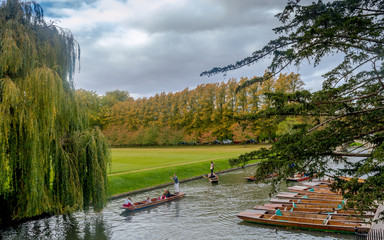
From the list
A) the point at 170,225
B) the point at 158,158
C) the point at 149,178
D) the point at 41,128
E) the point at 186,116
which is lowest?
the point at 170,225

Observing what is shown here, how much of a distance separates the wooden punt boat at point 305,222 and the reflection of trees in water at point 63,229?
6122 mm

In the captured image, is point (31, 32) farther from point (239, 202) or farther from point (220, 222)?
point (239, 202)

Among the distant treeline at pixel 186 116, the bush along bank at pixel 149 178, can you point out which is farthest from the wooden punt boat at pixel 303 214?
the distant treeline at pixel 186 116

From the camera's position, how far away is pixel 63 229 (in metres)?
12.4

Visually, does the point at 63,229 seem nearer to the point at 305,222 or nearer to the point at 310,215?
the point at 305,222

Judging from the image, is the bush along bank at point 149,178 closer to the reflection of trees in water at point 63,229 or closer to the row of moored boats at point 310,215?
the reflection of trees in water at point 63,229

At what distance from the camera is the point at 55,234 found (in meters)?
11.7

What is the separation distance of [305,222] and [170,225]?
18.4 feet

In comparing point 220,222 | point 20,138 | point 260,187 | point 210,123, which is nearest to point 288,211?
point 220,222

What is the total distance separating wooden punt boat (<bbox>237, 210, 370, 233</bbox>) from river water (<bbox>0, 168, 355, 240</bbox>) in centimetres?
20

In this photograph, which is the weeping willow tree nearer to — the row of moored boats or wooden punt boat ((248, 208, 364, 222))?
the row of moored boats

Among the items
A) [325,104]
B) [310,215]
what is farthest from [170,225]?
[325,104]

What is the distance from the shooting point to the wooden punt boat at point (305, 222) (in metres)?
11.0

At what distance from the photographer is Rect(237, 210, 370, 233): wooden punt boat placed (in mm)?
10953
